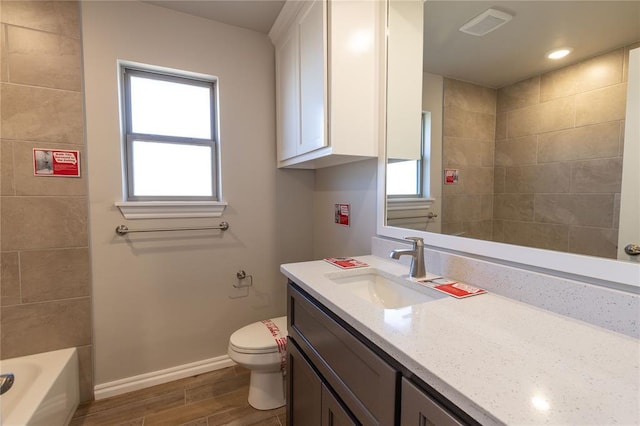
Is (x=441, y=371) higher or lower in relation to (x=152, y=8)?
lower

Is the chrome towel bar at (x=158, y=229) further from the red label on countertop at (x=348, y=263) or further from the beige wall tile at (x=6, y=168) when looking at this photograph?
the red label on countertop at (x=348, y=263)

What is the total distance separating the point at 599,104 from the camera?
0.79 meters

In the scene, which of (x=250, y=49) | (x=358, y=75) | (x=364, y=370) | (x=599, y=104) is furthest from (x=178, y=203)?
(x=599, y=104)

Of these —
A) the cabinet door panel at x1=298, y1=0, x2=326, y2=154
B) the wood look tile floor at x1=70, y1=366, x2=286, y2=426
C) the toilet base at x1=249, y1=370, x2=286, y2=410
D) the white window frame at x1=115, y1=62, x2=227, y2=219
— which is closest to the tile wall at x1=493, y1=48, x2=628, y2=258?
the cabinet door panel at x1=298, y1=0, x2=326, y2=154

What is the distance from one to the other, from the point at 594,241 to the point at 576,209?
0.10 meters

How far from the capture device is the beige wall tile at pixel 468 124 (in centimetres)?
110

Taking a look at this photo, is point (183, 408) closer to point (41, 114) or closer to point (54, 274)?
point (54, 274)

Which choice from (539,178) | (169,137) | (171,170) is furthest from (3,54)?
(539,178)

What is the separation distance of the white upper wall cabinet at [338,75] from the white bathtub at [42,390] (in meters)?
1.76

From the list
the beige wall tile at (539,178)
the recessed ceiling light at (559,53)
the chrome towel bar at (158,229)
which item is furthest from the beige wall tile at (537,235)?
the chrome towel bar at (158,229)

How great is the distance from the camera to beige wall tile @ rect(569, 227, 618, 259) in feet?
2.49

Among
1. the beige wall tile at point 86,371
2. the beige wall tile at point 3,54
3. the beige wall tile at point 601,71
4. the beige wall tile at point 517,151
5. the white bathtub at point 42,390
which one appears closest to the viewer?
the beige wall tile at point 601,71

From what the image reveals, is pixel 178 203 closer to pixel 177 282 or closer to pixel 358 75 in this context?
pixel 177 282

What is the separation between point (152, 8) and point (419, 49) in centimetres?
169
